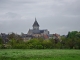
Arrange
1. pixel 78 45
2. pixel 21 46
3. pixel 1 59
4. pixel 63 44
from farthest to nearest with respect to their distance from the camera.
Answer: pixel 63 44 < pixel 78 45 < pixel 21 46 < pixel 1 59

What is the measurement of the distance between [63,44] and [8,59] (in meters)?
65.9

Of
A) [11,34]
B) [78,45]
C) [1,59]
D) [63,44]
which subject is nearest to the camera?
[1,59]

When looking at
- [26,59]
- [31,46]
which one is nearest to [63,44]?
[31,46]

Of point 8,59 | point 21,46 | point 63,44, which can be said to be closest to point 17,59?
point 8,59

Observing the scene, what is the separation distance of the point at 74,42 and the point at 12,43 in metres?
22.7

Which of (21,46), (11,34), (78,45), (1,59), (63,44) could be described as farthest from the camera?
(11,34)

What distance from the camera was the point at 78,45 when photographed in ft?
250

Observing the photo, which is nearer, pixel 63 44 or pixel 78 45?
pixel 78 45

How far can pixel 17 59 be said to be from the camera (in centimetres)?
1925

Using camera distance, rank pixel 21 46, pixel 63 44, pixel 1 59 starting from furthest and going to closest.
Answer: pixel 63 44 → pixel 21 46 → pixel 1 59

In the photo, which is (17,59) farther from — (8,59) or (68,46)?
(68,46)

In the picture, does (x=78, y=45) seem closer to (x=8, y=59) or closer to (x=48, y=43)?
(x=48, y=43)

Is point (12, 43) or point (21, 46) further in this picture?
point (12, 43)

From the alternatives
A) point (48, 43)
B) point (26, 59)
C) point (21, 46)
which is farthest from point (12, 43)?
point (26, 59)
